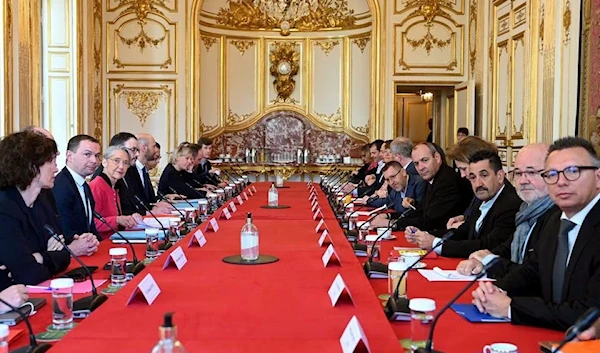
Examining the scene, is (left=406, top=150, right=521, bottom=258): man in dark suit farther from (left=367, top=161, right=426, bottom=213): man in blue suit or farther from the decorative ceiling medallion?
the decorative ceiling medallion

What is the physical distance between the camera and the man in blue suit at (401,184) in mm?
5711

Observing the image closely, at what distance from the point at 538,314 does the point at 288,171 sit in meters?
9.03

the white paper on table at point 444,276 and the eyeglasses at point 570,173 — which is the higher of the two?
the eyeglasses at point 570,173

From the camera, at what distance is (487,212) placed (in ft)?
11.8

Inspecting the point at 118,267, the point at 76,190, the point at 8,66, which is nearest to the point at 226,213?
the point at 76,190

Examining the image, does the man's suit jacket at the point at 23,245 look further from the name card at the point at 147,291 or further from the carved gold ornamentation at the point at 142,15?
the carved gold ornamentation at the point at 142,15

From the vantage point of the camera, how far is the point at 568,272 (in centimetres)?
225

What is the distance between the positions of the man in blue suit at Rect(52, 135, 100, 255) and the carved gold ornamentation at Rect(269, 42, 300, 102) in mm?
7442

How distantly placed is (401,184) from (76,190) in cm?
291

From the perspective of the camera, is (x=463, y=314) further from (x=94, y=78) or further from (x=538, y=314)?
(x=94, y=78)

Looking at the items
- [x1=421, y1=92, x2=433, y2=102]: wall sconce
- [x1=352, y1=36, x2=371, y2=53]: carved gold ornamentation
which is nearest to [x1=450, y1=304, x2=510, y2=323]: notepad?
[x1=352, y1=36, x2=371, y2=53]: carved gold ornamentation

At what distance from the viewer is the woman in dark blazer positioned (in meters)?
7.23

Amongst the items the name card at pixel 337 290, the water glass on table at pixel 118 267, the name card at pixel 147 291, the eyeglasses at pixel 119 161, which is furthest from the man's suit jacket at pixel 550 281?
the eyeglasses at pixel 119 161

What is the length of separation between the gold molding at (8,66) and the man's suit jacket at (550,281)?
18.9 feet
